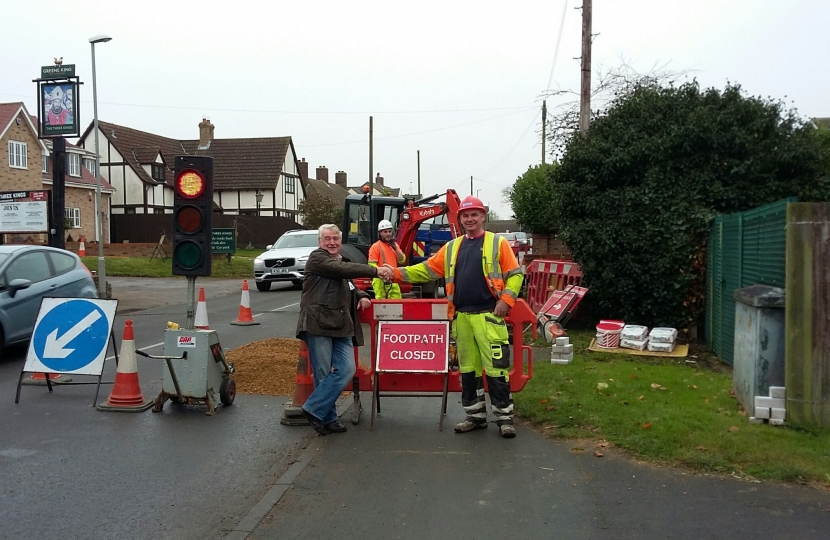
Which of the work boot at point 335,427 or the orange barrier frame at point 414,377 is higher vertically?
the orange barrier frame at point 414,377

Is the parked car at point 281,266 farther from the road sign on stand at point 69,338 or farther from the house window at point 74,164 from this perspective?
the house window at point 74,164

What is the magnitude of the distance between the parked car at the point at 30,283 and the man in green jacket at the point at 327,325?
593 centimetres

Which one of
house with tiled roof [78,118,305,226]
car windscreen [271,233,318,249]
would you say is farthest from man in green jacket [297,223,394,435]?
house with tiled roof [78,118,305,226]

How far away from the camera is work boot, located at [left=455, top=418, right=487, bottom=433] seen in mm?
6824

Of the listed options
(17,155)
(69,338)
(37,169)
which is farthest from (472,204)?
(37,169)

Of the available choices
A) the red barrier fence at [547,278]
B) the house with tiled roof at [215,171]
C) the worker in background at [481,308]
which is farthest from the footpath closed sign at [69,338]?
the house with tiled roof at [215,171]

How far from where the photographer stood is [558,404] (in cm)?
760

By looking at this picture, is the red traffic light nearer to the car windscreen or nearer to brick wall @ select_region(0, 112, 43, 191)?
the car windscreen

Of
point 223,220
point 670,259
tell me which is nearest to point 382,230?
point 670,259

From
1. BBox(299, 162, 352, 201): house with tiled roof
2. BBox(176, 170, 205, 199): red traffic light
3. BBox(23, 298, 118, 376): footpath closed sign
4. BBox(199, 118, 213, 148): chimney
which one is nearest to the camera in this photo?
BBox(176, 170, 205, 199): red traffic light

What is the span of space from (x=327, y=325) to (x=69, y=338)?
11.0 ft

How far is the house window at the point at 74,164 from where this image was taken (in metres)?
47.5

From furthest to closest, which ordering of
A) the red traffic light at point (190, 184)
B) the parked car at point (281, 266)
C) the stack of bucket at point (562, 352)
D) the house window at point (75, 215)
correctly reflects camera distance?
the house window at point (75, 215) < the parked car at point (281, 266) < the stack of bucket at point (562, 352) < the red traffic light at point (190, 184)

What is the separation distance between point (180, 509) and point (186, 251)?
3.41 metres
